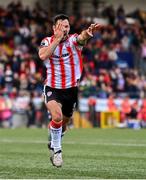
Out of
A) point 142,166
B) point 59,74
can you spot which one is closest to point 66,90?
point 59,74

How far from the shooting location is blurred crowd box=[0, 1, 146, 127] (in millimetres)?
27672

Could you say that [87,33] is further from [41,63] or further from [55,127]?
[41,63]

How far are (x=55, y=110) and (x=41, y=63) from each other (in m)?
19.0

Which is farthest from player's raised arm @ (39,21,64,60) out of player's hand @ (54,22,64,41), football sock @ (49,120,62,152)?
football sock @ (49,120,62,152)

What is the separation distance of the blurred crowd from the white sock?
649 inches

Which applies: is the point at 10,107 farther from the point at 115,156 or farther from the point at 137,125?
the point at 115,156

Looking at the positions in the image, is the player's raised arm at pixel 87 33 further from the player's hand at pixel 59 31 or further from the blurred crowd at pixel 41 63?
the blurred crowd at pixel 41 63

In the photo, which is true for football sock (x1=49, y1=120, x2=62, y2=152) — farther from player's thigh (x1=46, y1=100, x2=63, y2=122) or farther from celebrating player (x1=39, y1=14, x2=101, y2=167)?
player's thigh (x1=46, y1=100, x2=63, y2=122)

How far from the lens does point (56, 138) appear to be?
416 inches

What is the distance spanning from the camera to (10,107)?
2739 cm

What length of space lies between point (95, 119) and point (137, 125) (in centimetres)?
157

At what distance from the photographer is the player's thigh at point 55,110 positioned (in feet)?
34.5

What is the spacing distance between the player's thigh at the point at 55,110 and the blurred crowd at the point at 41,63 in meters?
16.5

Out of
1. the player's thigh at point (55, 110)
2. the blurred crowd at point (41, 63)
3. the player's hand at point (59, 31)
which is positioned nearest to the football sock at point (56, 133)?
the player's thigh at point (55, 110)
